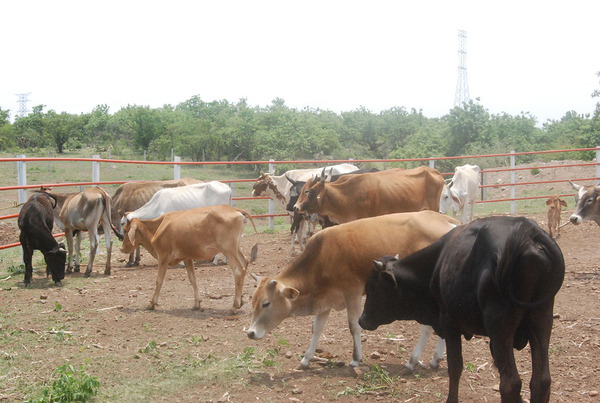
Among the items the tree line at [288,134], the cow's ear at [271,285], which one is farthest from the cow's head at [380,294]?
the tree line at [288,134]

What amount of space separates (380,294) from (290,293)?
1037mm

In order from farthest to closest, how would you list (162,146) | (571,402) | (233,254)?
1. (162,146)
2. (233,254)
3. (571,402)

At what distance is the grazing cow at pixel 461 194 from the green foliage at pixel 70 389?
10.5 m

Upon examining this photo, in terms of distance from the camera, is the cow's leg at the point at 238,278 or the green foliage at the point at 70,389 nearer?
the green foliage at the point at 70,389

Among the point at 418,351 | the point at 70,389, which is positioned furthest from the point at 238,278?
the point at 70,389

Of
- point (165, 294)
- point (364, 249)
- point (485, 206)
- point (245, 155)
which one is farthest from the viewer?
point (245, 155)

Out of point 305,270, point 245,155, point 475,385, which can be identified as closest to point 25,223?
point 305,270

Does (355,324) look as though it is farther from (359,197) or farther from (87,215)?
(87,215)

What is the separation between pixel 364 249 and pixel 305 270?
23.7 inches

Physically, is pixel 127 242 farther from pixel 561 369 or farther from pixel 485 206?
pixel 485 206

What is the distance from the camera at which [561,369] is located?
18.2 feet

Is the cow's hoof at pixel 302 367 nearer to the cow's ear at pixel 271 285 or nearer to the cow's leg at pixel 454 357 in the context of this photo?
the cow's ear at pixel 271 285

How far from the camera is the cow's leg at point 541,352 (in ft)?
13.3

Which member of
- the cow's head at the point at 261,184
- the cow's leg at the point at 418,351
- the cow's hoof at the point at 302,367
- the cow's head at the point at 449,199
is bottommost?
the cow's hoof at the point at 302,367
